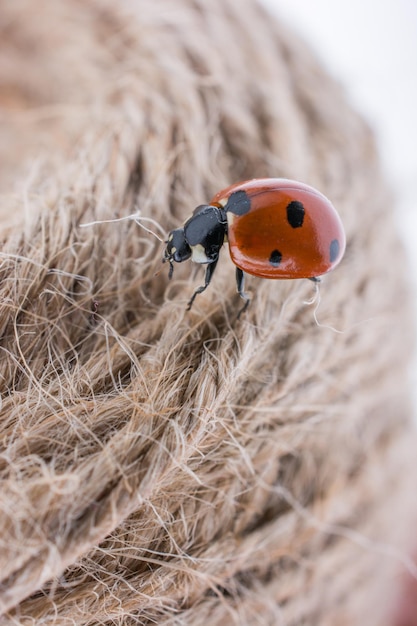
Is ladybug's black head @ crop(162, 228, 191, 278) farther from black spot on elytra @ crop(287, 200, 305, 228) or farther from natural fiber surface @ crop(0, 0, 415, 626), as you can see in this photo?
black spot on elytra @ crop(287, 200, 305, 228)

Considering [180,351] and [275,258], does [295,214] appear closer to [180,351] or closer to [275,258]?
[275,258]

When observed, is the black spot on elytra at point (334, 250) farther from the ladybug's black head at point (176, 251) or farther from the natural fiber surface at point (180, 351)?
the ladybug's black head at point (176, 251)

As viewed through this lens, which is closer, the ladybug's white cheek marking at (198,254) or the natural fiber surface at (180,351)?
the natural fiber surface at (180,351)

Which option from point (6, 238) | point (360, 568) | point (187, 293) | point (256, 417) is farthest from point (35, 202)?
point (360, 568)

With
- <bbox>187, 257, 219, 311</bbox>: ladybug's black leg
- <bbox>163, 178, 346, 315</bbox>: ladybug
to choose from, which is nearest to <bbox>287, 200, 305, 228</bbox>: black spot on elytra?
<bbox>163, 178, 346, 315</bbox>: ladybug

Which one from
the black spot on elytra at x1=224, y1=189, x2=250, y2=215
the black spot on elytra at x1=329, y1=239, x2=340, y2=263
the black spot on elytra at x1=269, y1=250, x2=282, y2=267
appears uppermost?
the black spot on elytra at x1=329, y1=239, x2=340, y2=263

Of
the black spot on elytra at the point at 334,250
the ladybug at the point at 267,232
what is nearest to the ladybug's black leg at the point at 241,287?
the ladybug at the point at 267,232

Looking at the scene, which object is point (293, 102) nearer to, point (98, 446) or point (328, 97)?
point (328, 97)

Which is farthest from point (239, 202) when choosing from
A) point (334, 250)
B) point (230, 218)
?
point (334, 250)

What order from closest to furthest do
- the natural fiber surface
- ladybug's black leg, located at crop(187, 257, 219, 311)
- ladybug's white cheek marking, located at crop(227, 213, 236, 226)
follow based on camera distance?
1. the natural fiber surface
2. ladybug's black leg, located at crop(187, 257, 219, 311)
3. ladybug's white cheek marking, located at crop(227, 213, 236, 226)

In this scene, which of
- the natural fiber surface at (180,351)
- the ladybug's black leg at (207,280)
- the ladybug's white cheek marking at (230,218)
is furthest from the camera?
the ladybug's white cheek marking at (230,218)
